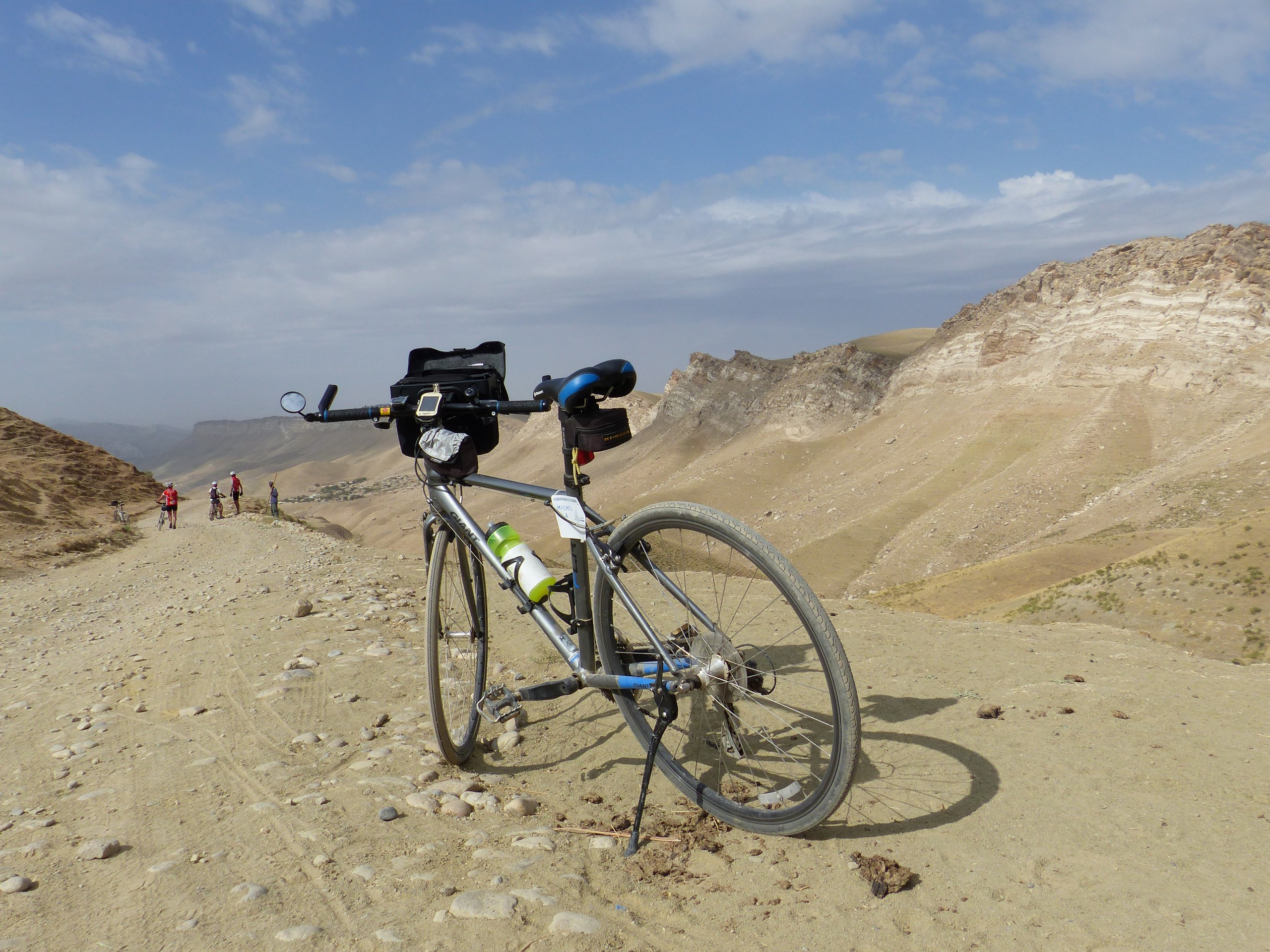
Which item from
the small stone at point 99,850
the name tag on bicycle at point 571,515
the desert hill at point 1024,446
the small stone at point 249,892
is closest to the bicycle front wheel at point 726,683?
the name tag on bicycle at point 571,515

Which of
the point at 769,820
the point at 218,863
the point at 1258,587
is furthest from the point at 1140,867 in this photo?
the point at 1258,587

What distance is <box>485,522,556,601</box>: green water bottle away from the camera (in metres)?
3.25

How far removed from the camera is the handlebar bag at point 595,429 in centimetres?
300

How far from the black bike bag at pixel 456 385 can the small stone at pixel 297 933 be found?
7.15ft

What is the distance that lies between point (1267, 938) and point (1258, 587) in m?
12.8

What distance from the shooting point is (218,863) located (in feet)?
9.02

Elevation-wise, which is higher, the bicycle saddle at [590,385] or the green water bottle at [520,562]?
the bicycle saddle at [590,385]

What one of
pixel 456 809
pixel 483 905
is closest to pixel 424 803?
pixel 456 809

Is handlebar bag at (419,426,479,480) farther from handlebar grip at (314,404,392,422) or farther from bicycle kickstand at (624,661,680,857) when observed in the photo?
bicycle kickstand at (624,661,680,857)

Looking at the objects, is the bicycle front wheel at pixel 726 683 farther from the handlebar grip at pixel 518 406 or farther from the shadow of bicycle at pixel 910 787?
the handlebar grip at pixel 518 406

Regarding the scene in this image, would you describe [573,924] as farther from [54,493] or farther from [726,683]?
[54,493]

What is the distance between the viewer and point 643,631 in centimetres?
289

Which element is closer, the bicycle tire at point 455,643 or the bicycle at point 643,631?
the bicycle at point 643,631

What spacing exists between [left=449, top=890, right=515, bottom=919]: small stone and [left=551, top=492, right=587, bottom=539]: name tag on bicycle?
1.36 m
